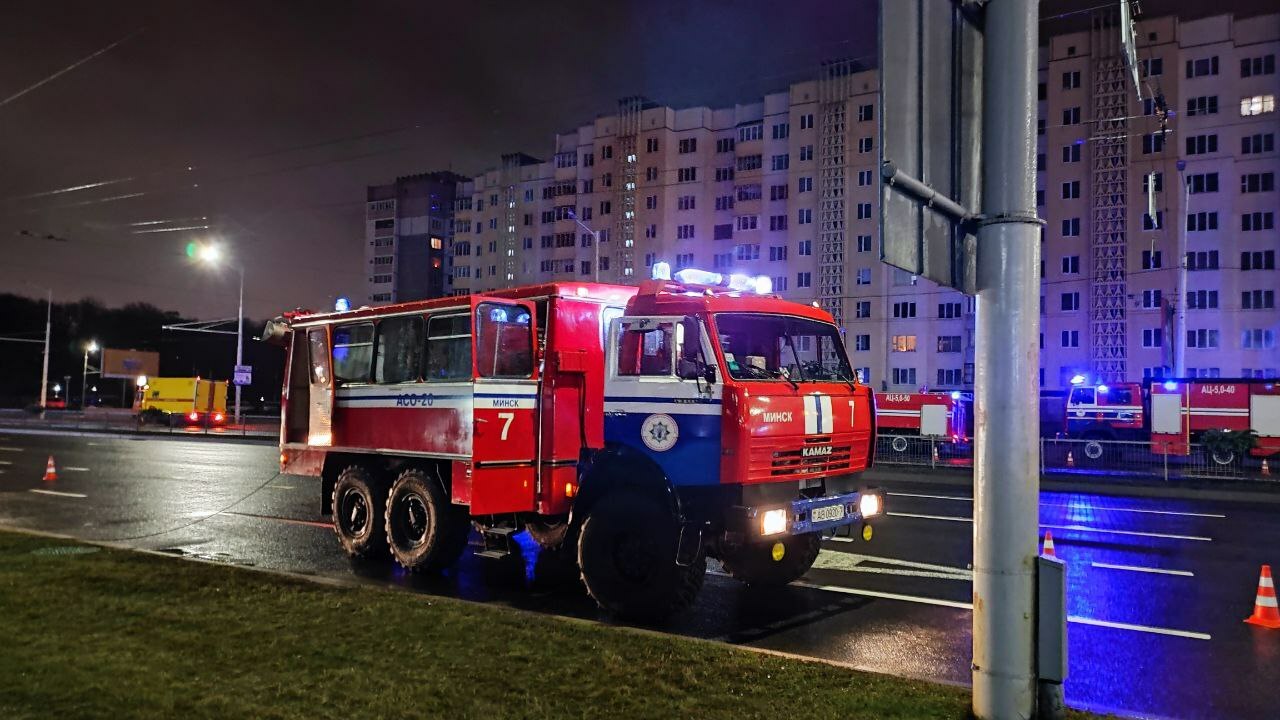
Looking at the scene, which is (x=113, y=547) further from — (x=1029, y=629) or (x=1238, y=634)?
(x=1238, y=634)

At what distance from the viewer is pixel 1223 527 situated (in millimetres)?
14391

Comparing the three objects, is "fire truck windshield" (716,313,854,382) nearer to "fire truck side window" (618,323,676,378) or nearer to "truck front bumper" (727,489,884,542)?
"fire truck side window" (618,323,676,378)

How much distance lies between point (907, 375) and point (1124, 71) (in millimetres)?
25341

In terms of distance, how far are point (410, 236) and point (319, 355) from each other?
328 ft

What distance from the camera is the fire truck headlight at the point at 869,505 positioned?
27.8 ft

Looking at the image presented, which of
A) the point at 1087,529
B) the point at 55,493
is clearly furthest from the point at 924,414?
the point at 55,493

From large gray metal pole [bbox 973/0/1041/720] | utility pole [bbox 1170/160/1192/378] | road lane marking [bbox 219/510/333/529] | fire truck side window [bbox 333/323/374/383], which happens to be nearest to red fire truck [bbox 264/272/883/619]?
fire truck side window [bbox 333/323/374/383]

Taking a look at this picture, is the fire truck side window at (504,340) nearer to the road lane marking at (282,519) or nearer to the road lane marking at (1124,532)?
the road lane marking at (282,519)

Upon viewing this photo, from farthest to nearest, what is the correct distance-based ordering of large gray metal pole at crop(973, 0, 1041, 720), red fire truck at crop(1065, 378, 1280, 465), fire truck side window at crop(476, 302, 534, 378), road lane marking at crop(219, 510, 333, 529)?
red fire truck at crop(1065, 378, 1280, 465) < road lane marking at crop(219, 510, 333, 529) < fire truck side window at crop(476, 302, 534, 378) < large gray metal pole at crop(973, 0, 1041, 720)

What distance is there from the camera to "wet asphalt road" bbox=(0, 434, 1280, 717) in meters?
6.49

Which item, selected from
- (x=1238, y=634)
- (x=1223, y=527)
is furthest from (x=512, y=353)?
(x=1223, y=527)

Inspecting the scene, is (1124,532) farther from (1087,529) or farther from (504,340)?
(504,340)

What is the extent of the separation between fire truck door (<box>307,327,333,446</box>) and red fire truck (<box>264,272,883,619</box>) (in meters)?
1.00

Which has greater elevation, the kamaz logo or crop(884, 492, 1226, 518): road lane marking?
the kamaz logo
